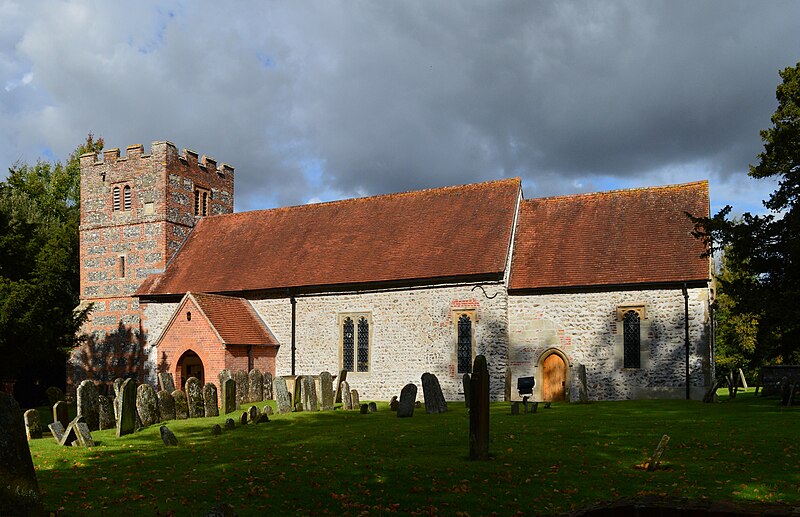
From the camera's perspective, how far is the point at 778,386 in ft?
92.2

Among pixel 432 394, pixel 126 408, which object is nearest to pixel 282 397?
pixel 432 394

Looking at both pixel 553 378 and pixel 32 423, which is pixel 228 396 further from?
pixel 553 378

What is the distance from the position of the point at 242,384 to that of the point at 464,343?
8.30 m

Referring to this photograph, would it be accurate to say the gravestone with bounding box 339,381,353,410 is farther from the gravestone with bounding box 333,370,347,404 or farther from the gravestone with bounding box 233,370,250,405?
the gravestone with bounding box 233,370,250,405

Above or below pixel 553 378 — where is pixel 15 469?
above

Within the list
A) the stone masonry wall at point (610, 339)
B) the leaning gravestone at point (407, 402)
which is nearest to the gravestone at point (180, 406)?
the leaning gravestone at point (407, 402)

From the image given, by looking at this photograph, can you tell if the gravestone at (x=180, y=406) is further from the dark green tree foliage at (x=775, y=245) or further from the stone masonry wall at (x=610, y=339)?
the dark green tree foliage at (x=775, y=245)

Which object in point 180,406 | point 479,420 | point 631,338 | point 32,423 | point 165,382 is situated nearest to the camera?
point 479,420

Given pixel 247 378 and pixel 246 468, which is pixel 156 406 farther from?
pixel 246 468

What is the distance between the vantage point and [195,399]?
72.9 feet

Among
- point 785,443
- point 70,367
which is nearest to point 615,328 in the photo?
point 785,443

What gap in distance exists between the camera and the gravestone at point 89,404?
19.4 metres

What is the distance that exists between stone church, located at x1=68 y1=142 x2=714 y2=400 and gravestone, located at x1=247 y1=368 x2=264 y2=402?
1.27m

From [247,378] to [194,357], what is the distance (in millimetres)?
4387
